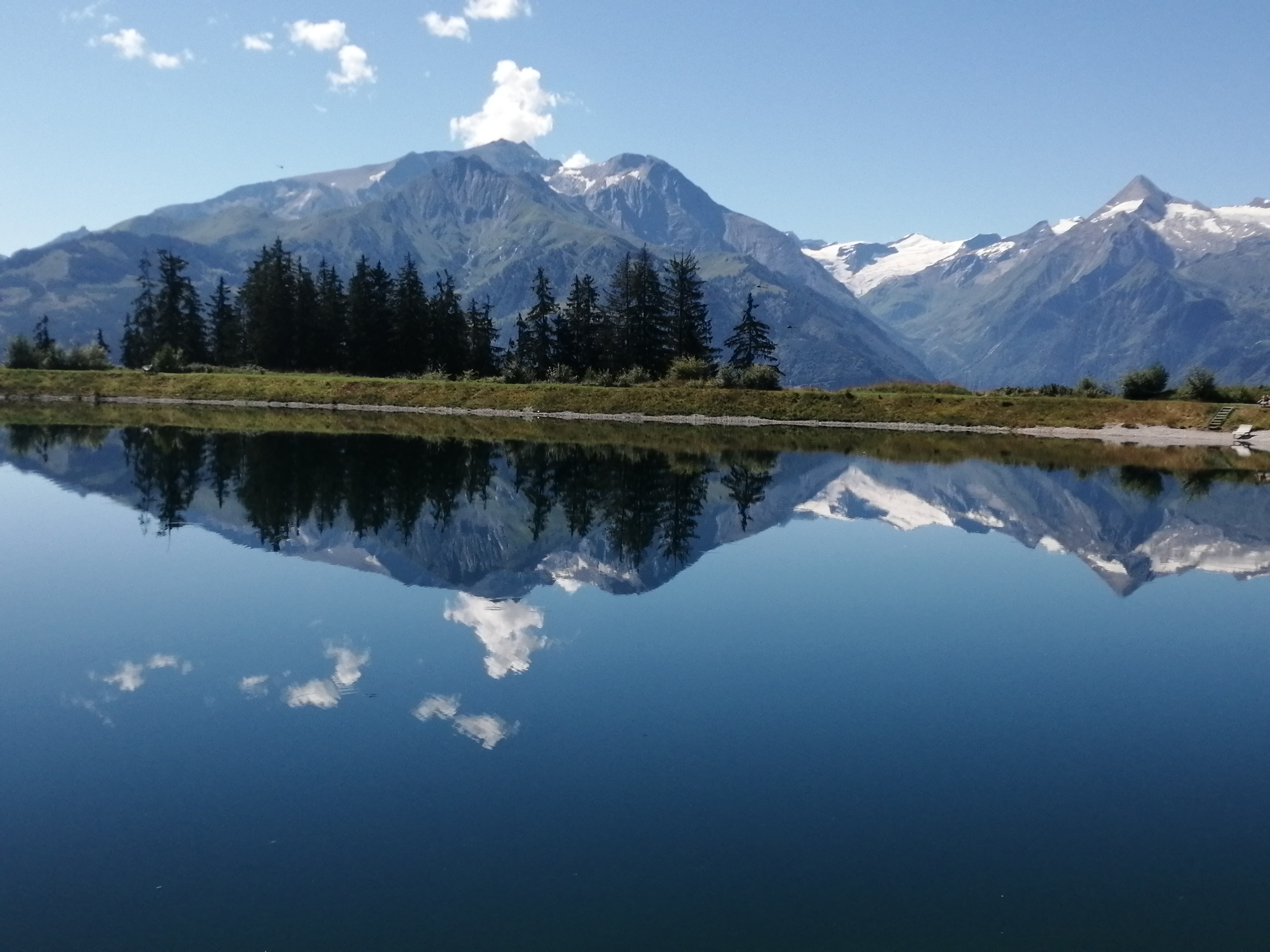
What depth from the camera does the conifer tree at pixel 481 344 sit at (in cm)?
12900

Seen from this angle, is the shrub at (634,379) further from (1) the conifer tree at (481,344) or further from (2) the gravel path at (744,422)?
(1) the conifer tree at (481,344)

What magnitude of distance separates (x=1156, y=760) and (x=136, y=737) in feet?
57.8

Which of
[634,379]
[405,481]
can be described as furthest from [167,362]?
[405,481]

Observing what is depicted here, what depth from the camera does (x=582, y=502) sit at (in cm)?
4350

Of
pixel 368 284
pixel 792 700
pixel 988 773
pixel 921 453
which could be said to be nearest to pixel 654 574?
pixel 792 700

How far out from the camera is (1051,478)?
57.4 metres

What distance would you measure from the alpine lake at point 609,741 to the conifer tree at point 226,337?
96.6m

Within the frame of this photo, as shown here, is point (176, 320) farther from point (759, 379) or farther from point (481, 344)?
point (759, 379)

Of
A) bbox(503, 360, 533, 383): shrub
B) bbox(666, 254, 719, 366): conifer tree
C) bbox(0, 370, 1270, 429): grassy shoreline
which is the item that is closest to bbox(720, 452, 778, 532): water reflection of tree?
bbox(0, 370, 1270, 429): grassy shoreline

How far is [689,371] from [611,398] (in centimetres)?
1122

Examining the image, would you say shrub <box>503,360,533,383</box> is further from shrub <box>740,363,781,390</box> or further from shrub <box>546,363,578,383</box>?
shrub <box>740,363,781,390</box>

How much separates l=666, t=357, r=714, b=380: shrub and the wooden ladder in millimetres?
51606

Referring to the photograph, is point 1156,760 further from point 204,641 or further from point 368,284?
point 368,284

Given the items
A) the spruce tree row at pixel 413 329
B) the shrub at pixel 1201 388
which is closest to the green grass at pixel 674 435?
the shrub at pixel 1201 388
